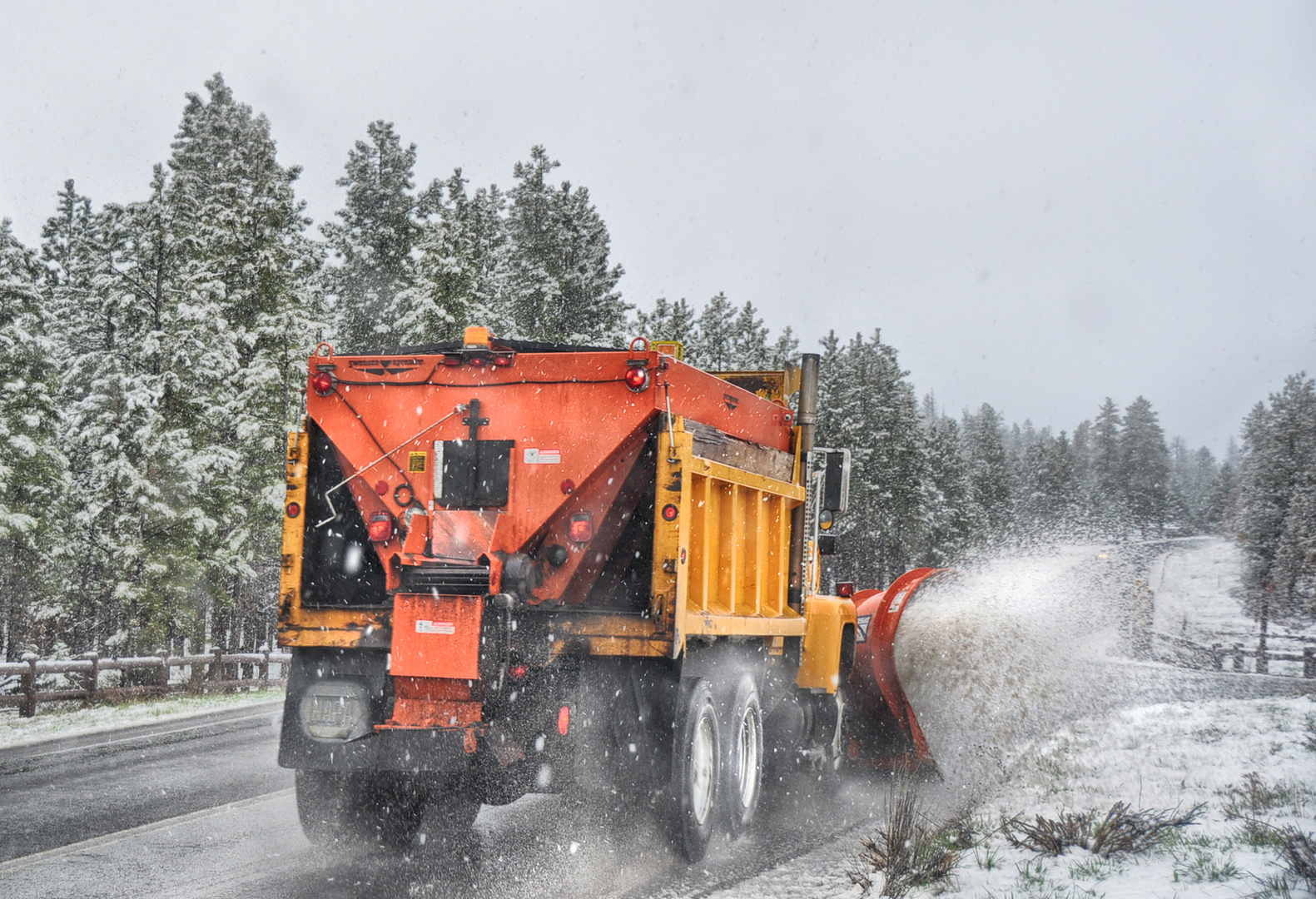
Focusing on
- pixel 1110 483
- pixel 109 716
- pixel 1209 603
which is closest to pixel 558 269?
pixel 109 716

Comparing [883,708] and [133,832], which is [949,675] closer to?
[883,708]

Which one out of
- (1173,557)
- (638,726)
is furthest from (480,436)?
(1173,557)

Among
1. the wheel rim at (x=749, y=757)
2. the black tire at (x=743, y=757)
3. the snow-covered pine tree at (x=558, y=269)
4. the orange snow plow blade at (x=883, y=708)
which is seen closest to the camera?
the black tire at (x=743, y=757)

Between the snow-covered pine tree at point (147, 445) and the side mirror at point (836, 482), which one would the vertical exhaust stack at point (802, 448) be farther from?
the snow-covered pine tree at point (147, 445)

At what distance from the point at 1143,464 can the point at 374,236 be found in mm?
78907

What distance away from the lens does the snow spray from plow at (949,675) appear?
9.02 meters

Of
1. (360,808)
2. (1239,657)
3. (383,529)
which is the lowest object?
(1239,657)

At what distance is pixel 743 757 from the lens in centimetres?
719

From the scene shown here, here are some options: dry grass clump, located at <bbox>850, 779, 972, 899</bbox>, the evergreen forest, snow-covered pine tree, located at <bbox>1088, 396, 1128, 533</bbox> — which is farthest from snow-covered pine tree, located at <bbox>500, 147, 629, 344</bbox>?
snow-covered pine tree, located at <bbox>1088, 396, 1128, 533</bbox>

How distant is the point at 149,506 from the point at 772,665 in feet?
52.7

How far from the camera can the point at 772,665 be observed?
7.82 m

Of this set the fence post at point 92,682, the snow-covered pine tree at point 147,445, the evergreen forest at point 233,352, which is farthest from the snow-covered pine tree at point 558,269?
the fence post at point 92,682

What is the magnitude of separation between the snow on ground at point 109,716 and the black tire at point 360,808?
7.20 metres

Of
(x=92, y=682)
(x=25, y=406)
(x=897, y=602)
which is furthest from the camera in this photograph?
(x=25, y=406)
